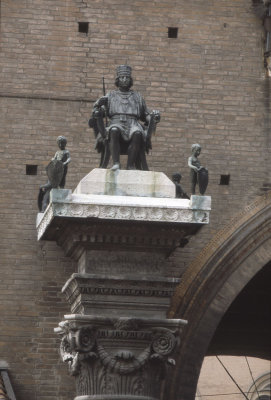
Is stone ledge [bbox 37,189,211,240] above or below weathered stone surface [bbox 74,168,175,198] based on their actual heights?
below

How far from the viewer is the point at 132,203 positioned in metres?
11.5

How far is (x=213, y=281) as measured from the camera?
14.1 meters

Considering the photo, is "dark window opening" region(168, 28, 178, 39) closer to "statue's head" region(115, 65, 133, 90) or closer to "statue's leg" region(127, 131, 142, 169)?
"statue's head" region(115, 65, 133, 90)

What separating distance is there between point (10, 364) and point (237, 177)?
2.94m

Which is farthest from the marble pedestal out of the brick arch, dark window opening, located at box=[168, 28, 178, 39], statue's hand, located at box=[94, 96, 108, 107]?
dark window opening, located at box=[168, 28, 178, 39]

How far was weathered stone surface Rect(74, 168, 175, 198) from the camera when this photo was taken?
1182 centimetres

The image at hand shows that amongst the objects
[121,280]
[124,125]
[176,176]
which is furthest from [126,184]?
[176,176]

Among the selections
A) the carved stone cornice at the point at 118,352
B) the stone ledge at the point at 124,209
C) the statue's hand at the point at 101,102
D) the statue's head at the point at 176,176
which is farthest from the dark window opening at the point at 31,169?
the carved stone cornice at the point at 118,352

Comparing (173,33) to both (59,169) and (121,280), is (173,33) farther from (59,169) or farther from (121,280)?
(121,280)

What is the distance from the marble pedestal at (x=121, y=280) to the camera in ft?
37.8

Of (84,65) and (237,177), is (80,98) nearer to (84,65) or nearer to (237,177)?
(84,65)

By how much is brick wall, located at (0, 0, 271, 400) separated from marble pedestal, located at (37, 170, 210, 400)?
216cm

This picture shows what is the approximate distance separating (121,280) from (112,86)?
11.0ft

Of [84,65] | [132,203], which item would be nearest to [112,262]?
[132,203]
